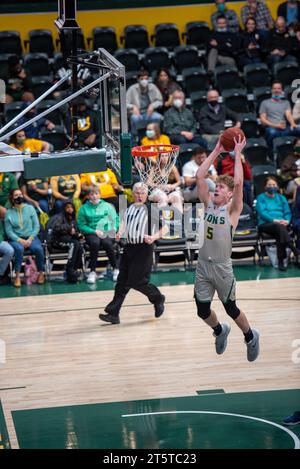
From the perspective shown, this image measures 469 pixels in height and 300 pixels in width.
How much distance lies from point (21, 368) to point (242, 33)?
35.8 feet

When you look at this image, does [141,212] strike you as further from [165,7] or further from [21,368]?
[165,7]

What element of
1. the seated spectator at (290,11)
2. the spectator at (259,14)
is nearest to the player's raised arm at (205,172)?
the spectator at (259,14)

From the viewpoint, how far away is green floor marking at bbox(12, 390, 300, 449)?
973 cm

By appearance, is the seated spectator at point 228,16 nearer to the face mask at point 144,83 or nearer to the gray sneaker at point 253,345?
the face mask at point 144,83

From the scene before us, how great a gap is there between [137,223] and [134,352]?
74.9 inches

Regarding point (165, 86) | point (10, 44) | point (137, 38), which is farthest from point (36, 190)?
point (137, 38)

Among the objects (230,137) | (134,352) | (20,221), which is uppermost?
(230,137)

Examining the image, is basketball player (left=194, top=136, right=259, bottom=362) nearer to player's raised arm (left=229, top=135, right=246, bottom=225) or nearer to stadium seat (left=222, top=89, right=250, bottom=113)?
player's raised arm (left=229, top=135, right=246, bottom=225)

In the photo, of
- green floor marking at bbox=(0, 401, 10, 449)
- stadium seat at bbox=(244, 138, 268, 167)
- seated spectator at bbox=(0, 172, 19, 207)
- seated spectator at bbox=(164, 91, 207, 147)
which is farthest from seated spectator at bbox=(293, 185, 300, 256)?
green floor marking at bbox=(0, 401, 10, 449)

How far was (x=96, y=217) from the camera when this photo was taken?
1576 cm

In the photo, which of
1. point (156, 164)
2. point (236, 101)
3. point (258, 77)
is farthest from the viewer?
point (258, 77)

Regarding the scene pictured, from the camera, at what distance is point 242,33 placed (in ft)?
67.8

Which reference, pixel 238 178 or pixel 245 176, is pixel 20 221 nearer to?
pixel 245 176

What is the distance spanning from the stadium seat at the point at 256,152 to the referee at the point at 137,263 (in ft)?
15.5
